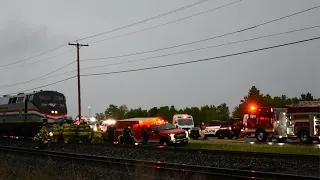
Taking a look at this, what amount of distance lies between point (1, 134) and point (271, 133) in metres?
26.9

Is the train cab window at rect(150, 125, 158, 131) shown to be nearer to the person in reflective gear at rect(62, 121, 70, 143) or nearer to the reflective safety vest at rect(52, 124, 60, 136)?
the person in reflective gear at rect(62, 121, 70, 143)

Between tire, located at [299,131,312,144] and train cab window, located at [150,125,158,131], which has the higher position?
train cab window, located at [150,125,158,131]

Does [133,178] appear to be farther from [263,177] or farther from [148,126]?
[148,126]

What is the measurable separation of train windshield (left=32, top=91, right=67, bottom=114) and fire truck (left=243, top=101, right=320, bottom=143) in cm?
1597

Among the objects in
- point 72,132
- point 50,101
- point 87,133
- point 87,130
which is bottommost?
point 87,133

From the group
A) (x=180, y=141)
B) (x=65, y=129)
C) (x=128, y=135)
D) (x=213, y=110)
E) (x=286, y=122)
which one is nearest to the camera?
(x=180, y=141)

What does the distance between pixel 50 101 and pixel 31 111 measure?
5.89 ft

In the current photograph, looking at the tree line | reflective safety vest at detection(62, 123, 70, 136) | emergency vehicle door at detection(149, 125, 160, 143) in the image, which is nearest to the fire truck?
emergency vehicle door at detection(149, 125, 160, 143)

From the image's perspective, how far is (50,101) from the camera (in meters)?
36.0

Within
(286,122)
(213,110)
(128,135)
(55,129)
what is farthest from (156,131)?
(213,110)

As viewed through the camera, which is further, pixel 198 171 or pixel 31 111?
pixel 31 111

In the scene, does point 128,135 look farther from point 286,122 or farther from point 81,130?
point 286,122

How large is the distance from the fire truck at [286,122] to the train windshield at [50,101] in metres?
16.0

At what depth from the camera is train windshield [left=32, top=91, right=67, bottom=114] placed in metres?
34.9
